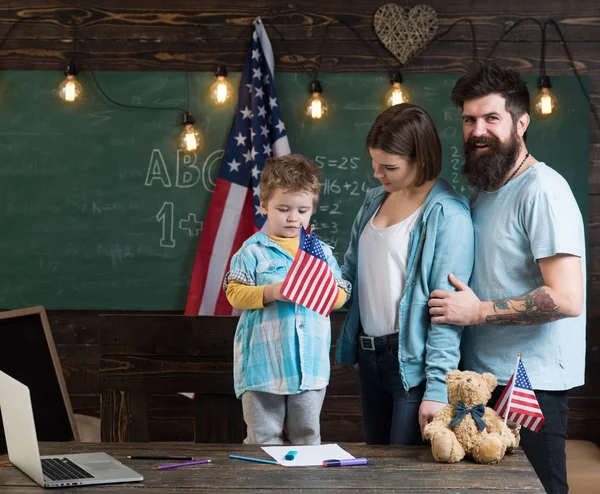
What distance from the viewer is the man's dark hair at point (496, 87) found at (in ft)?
6.37

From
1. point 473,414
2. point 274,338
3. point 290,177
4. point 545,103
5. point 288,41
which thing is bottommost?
point 473,414

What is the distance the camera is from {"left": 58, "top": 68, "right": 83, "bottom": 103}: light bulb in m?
3.86

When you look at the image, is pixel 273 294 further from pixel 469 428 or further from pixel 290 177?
pixel 469 428

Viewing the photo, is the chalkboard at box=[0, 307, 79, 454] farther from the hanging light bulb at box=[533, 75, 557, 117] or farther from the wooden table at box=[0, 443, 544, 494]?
the hanging light bulb at box=[533, 75, 557, 117]

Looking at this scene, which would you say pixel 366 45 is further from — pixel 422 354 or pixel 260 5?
pixel 422 354

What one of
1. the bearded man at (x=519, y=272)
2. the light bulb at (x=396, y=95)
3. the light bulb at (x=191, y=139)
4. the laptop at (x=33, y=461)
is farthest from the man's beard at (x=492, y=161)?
the light bulb at (x=191, y=139)

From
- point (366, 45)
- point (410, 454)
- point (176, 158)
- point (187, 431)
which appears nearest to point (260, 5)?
point (366, 45)

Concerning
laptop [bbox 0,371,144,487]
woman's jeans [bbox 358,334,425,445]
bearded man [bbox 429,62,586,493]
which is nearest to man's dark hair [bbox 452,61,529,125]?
bearded man [bbox 429,62,586,493]

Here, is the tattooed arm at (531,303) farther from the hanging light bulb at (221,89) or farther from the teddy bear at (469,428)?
the hanging light bulb at (221,89)

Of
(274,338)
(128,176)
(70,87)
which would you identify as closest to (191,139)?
A: (128,176)

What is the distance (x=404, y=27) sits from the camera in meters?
3.90

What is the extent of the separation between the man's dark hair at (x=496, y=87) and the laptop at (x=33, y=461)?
3.94 feet

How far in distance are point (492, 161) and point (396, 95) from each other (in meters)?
2.00

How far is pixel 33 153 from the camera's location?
13.2 ft
